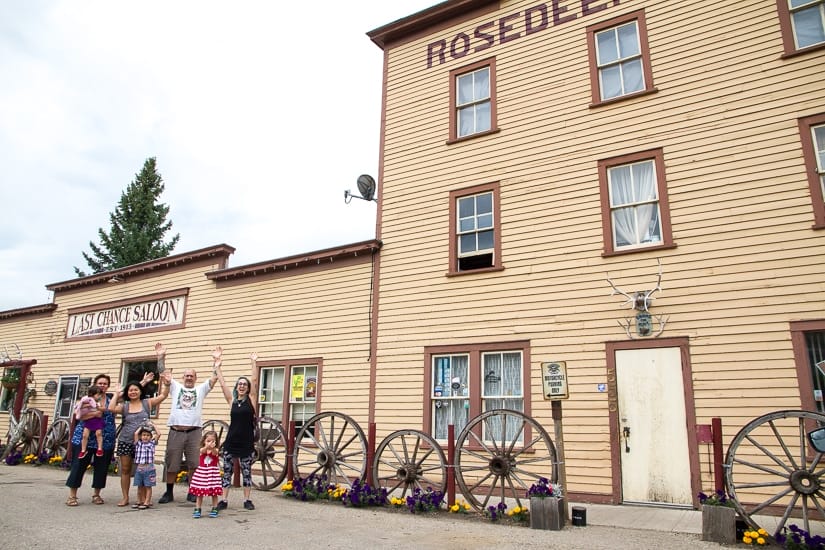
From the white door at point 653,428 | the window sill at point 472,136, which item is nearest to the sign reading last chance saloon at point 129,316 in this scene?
the window sill at point 472,136

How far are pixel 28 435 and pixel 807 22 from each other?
1983cm

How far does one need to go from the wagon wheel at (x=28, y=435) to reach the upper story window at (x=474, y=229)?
12.5 m

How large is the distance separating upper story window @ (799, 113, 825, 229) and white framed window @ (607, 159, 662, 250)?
210cm

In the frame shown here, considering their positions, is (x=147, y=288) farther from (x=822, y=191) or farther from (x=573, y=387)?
(x=822, y=191)

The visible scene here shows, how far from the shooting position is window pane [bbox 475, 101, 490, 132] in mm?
12297

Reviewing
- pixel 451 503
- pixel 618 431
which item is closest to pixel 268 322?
pixel 451 503

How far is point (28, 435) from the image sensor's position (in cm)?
1631

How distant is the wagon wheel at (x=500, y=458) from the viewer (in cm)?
845

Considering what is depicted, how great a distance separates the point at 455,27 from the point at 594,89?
3791 mm

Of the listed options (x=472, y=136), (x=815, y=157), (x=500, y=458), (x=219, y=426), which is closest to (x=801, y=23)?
(x=815, y=157)

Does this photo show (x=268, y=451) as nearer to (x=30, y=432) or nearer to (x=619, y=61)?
(x=30, y=432)

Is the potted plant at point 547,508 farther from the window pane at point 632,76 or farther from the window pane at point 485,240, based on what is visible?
the window pane at point 632,76

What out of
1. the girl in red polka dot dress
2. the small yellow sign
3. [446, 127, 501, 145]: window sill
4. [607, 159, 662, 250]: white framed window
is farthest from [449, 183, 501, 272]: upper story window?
the girl in red polka dot dress

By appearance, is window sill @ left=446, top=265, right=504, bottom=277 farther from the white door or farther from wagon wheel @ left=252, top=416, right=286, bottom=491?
wagon wheel @ left=252, top=416, right=286, bottom=491
